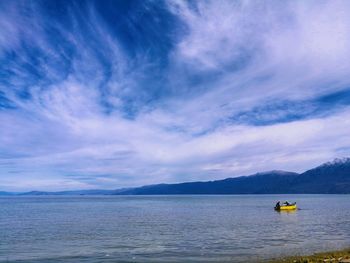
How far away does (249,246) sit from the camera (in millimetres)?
49688

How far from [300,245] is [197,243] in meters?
13.7

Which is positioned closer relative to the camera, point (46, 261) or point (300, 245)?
point (46, 261)

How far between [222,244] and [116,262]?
17.0 m

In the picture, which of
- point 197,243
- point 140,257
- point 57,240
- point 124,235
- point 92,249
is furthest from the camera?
point 124,235

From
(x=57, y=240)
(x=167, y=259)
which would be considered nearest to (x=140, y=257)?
(x=167, y=259)

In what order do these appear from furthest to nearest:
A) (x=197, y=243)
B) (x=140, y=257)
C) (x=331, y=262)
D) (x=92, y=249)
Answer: (x=197, y=243) → (x=92, y=249) → (x=140, y=257) → (x=331, y=262)

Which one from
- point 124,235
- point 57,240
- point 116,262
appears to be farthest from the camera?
point 124,235

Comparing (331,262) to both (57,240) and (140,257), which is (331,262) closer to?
(140,257)

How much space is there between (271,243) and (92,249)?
78.7ft

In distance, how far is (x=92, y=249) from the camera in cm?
4934

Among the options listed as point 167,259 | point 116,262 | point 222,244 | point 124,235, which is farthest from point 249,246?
point 124,235

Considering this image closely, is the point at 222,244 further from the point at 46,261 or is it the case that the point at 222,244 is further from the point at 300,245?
the point at 46,261

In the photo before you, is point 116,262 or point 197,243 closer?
point 116,262

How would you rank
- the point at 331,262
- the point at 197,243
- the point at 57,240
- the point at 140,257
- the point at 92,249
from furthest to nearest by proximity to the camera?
the point at 57,240
the point at 197,243
the point at 92,249
the point at 140,257
the point at 331,262
